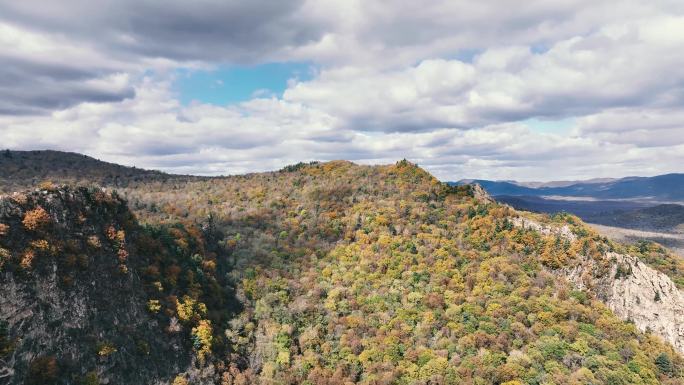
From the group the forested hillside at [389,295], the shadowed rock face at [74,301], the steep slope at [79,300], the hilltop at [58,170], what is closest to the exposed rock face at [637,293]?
the forested hillside at [389,295]

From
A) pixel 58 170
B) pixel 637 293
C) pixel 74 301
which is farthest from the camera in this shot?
pixel 58 170

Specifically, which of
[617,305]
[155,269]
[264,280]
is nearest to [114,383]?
[155,269]

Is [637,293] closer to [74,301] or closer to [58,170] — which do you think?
[74,301]

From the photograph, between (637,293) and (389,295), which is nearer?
(637,293)

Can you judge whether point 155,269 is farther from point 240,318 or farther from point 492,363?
point 492,363

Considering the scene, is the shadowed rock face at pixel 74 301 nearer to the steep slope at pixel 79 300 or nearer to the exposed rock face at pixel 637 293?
the steep slope at pixel 79 300

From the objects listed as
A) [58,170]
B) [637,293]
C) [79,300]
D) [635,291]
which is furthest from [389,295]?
[58,170]

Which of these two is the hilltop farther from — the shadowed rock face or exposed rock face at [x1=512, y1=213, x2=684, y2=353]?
exposed rock face at [x1=512, y1=213, x2=684, y2=353]
